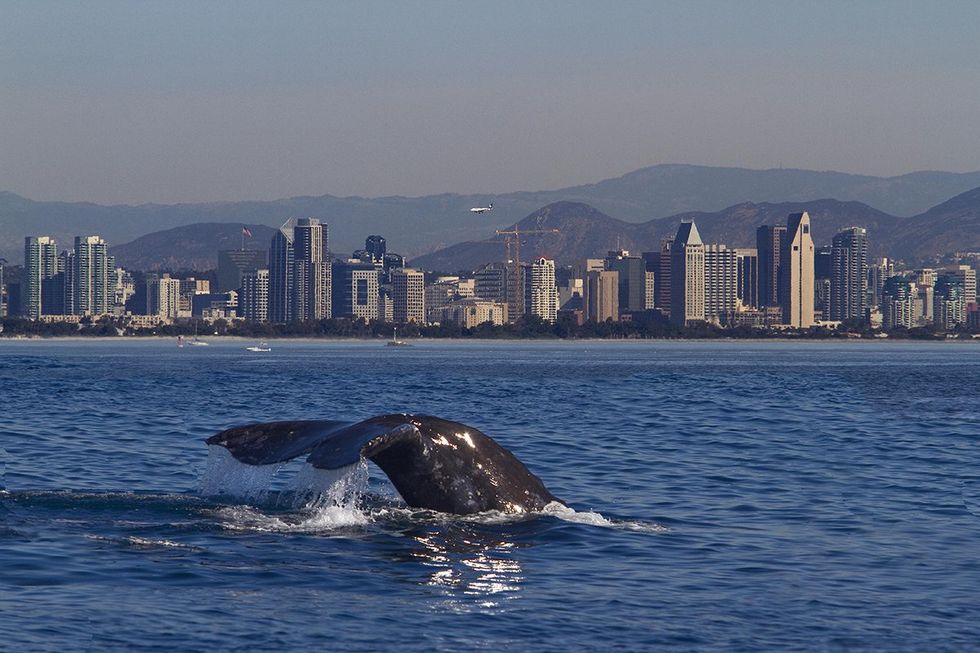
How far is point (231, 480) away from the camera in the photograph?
19.7 meters

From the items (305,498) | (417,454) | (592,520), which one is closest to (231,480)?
(305,498)

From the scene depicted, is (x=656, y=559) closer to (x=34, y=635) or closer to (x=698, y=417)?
(x=34, y=635)

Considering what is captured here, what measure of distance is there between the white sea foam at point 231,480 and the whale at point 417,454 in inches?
92.5

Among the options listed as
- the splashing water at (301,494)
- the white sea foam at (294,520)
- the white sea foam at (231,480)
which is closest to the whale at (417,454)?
the splashing water at (301,494)

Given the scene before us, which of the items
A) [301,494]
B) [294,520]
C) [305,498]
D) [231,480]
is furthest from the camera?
[231,480]

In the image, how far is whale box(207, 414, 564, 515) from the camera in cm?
1380

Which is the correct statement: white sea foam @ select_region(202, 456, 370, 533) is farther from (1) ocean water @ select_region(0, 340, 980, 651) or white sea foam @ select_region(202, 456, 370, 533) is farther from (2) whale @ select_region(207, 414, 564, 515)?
(2) whale @ select_region(207, 414, 564, 515)

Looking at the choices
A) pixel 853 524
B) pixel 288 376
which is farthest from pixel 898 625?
pixel 288 376

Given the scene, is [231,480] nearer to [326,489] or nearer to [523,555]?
[326,489]

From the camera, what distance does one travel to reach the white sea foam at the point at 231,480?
17750 mm

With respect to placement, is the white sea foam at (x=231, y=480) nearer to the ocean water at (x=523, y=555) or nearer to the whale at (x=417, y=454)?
the ocean water at (x=523, y=555)

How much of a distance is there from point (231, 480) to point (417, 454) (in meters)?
5.64

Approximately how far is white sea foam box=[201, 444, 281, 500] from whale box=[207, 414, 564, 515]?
2.35 m

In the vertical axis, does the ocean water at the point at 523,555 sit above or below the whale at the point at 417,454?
below
